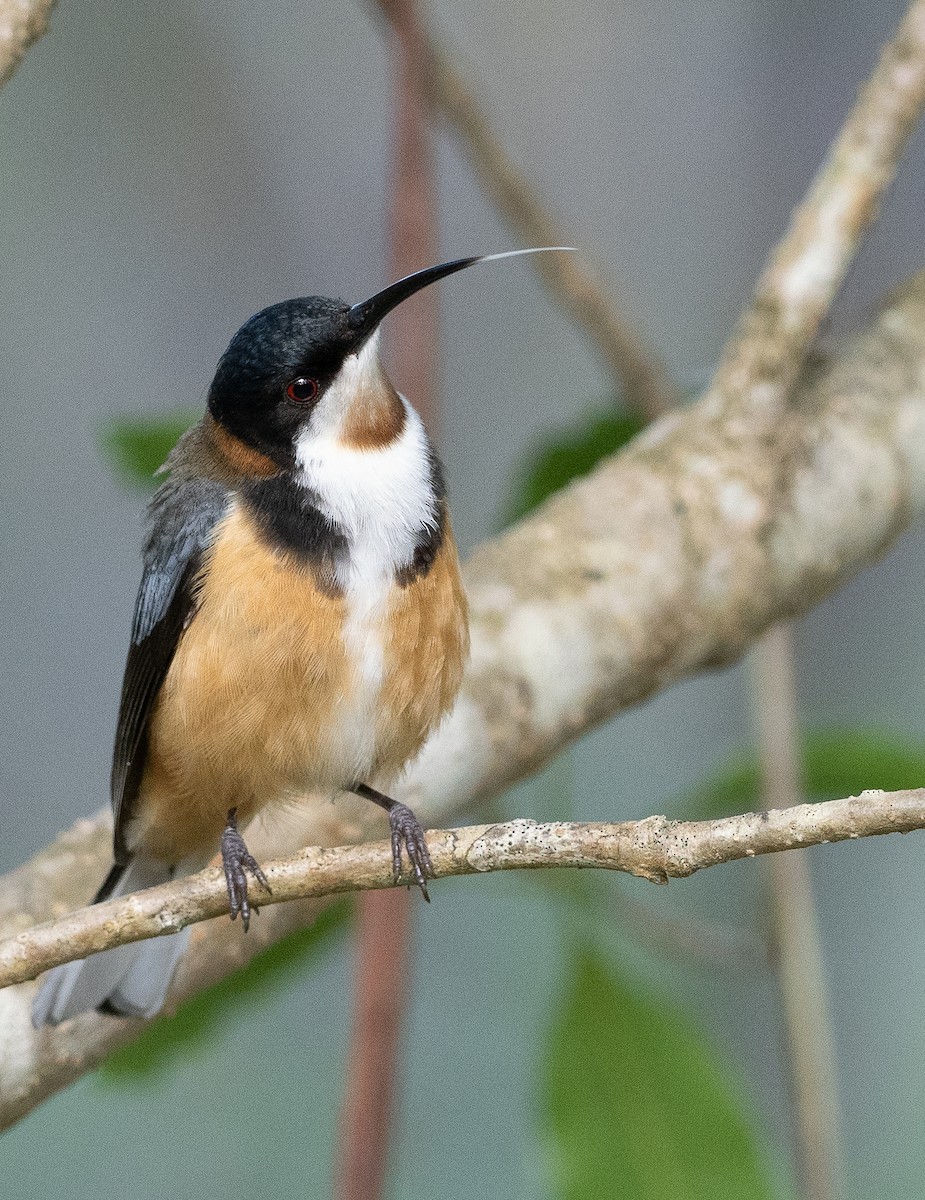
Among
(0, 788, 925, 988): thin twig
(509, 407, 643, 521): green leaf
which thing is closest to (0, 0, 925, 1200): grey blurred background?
(509, 407, 643, 521): green leaf

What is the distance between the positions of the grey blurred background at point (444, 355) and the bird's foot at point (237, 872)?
2.84 m

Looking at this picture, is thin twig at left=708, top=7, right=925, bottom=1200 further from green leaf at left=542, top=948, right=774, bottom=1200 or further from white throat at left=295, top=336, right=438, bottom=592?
white throat at left=295, top=336, right=438, bottom=592

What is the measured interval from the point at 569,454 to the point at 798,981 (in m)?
1.33

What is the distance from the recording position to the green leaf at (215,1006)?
3016mm

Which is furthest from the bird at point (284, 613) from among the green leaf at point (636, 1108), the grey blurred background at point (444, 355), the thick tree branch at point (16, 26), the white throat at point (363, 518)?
the grey blurred background at point (444, 355)

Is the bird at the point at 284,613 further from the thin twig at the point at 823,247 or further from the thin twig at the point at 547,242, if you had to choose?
the thin twig at the point at 547,242

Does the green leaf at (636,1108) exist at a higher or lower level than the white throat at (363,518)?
lower

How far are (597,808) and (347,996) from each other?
1188mm

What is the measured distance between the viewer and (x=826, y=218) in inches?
121

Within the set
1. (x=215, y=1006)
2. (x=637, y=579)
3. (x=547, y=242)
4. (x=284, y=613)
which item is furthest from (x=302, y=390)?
(x=547, y=242)

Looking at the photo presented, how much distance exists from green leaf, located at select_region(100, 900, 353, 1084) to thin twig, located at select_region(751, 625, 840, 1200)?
3.25 ft

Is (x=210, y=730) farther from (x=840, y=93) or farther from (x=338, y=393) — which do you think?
(x=840, y=93)

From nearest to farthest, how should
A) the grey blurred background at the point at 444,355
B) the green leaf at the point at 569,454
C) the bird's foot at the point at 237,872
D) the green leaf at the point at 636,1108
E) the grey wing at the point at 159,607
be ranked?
1. the bird's foot at the point at 237,872
2. the grey wing at the point at 159,607
3. the green leaf at the point at 636,1108
4. the green leaf at the point at 569,454
5. the grey blurred background at the point at 444,355

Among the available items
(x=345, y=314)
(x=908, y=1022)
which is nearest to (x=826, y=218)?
(x=345, y=314)
